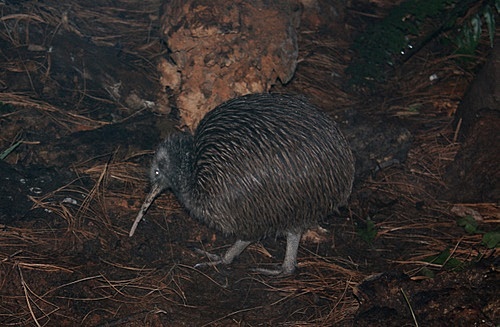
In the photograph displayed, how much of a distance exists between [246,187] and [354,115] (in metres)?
1.89

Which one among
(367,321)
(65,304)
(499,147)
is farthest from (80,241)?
(499,147)

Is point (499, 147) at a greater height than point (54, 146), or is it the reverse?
point (499, 147)

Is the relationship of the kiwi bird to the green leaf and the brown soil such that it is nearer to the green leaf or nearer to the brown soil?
the brown soil

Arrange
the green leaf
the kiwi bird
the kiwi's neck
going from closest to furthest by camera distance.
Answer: the kiwi bird → the kiwi's neck → the green leaf

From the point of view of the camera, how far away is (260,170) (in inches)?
160

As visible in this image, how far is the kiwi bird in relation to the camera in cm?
408

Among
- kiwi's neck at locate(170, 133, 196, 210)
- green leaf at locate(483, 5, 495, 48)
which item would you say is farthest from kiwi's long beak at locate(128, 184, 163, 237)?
green leaf at locate(483, 5, 495, 48)

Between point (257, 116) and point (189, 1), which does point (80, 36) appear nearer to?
point (189, 1)

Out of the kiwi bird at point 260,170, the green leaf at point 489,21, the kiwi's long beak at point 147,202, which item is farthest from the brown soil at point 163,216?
the green leaf at point 489,21

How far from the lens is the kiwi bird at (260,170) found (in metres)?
4.08

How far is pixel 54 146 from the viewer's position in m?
5.01

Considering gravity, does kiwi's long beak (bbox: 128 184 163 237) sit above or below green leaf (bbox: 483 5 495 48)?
below

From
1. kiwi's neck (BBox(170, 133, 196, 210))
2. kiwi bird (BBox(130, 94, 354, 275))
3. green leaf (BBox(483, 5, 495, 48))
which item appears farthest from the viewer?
green leaf (BBox(483, 5, 495, 48))

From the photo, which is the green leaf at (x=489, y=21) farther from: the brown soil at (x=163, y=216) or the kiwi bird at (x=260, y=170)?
the kiwi bird at (x=260, y=170)
